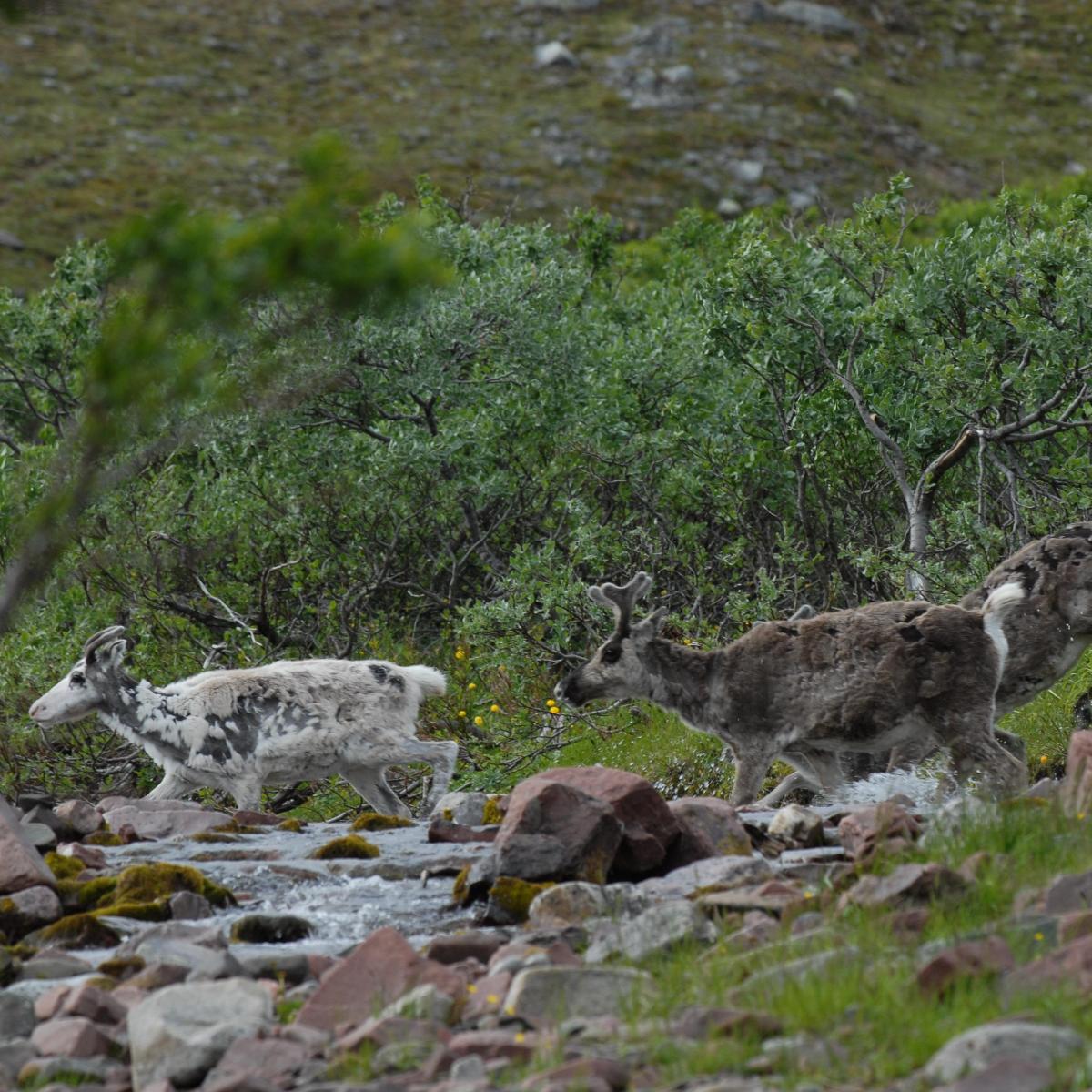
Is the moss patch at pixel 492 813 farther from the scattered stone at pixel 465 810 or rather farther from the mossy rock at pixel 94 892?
the mossy rock at pixel 94 892

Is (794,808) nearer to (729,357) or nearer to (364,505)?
(729,357)

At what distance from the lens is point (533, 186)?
5344 centimetres

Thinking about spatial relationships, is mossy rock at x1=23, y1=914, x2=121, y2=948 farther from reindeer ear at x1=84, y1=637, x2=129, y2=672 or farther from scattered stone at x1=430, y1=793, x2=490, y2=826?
reindeer ear at x1=84, y1=637, x2=129, y2=672

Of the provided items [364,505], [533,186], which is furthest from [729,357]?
[533,186]

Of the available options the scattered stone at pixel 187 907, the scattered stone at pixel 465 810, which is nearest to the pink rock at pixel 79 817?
the scattered stone at pixel 465 810

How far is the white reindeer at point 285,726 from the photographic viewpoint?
13.7 metres

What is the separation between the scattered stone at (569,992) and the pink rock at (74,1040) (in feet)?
5.34

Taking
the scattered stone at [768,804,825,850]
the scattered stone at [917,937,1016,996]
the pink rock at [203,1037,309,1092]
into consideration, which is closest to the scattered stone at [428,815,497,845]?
the scattered stone at [768,804,825,850]

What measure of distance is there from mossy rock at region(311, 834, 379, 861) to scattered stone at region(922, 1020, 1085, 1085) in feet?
19.2

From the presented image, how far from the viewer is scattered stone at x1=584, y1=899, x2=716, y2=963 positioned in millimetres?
7598

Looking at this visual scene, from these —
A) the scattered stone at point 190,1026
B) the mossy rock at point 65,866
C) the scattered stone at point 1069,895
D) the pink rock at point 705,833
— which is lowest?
the mossy rock at point 65,866

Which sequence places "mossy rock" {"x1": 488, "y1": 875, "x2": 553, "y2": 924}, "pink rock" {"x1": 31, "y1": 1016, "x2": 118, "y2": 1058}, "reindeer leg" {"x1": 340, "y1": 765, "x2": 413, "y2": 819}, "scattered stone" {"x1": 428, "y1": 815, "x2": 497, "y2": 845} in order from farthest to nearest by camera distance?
"reindeer leg" {"x1": 340, "y1": 765, "x2": 413, "y2": 819}, "scattered stone" {"x1": 428, "y1": 815, "x2": 497, "y2": 845}, "mossy rock" {"x1": 488, "y1": 875, "x2": 553, "y2": 924}, "pink rock" {"x1": 31, "y1": 1016, "x2": 118, "y2": 1058}

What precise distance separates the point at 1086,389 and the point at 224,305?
9870 mm

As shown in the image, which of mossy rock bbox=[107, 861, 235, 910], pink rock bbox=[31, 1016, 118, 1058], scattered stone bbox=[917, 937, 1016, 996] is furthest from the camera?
mossy rock bbox=[107, 861, 235, 910]
